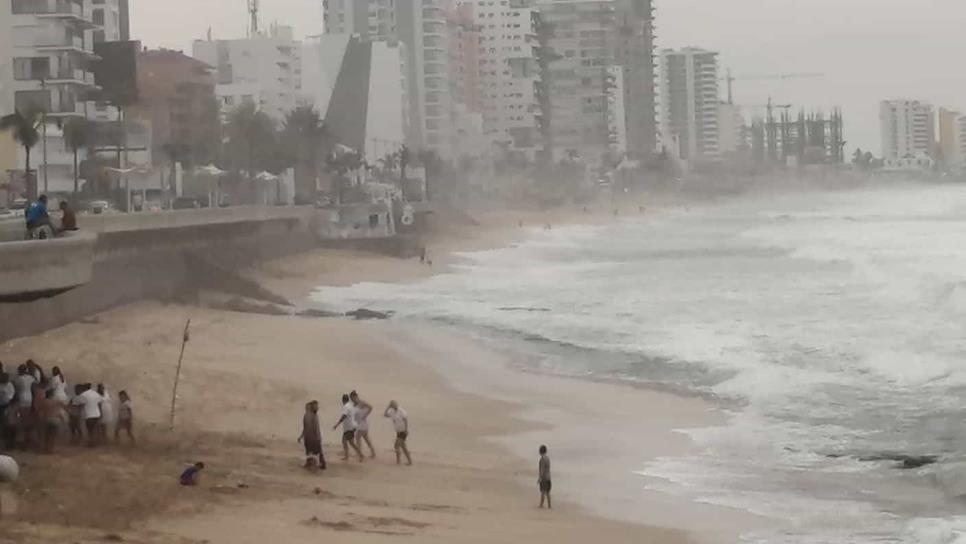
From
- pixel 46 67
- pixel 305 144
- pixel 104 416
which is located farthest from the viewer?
pixel 305 144

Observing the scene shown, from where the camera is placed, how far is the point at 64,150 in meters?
60.7

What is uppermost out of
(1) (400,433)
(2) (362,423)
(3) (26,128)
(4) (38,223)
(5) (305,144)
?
(5) (305,144)

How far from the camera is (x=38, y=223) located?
18.3m

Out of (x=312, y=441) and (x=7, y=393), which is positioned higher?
(x=7, y=393)

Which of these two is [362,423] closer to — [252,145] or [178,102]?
[252,145]

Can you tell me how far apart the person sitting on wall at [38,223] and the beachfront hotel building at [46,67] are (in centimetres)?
4176

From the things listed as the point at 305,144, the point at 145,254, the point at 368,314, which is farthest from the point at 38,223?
the point at 305,144

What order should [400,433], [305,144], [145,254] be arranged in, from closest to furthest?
[400,433] < [145,254] < [305,144]

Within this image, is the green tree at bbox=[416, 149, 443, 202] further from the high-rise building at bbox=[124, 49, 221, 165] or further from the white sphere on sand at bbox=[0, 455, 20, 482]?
the white sphere on sand at bbox=[0, 455, 20, 482]

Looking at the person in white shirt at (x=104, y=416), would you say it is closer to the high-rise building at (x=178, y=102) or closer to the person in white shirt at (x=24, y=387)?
the person in white shirt at (x=24, y=387)

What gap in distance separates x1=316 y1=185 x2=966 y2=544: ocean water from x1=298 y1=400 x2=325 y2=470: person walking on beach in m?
4.31

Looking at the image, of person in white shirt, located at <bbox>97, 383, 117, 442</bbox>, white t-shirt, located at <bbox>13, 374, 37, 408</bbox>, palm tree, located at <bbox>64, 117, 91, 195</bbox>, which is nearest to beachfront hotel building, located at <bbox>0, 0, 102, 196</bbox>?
palm tree, located at <bbox>64, 117, 91, 195</bbox>

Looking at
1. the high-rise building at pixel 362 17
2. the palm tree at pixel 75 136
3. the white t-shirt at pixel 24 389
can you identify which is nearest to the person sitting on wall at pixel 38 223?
→ the white t-shirt at pixel 24 389

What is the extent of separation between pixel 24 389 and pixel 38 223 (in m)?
3.40
